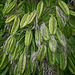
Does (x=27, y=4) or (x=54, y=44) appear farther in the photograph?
(x=27, y=4)

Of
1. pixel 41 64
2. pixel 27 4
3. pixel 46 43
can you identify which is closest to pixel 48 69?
pixel 41 64

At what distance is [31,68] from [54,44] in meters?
0.24

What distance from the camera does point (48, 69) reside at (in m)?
0.74

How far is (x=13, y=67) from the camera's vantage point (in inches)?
31.4

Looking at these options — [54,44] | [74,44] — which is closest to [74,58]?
[74,44]

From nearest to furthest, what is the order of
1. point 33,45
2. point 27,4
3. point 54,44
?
point 54,44 → point 33,45 → point 27,4

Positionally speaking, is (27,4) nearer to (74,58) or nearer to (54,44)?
(54,44)

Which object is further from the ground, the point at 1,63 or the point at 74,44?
the point at 1,63

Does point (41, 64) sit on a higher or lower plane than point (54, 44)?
lower

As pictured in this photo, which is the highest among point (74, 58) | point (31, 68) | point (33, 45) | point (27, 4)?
point (27, 4)

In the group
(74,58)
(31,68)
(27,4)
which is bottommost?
(74,58)

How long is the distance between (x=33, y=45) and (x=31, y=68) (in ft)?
0.54

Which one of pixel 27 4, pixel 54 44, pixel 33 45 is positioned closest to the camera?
pixel 54 44

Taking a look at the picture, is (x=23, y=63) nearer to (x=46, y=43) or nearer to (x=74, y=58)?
(x=46, y=43)
